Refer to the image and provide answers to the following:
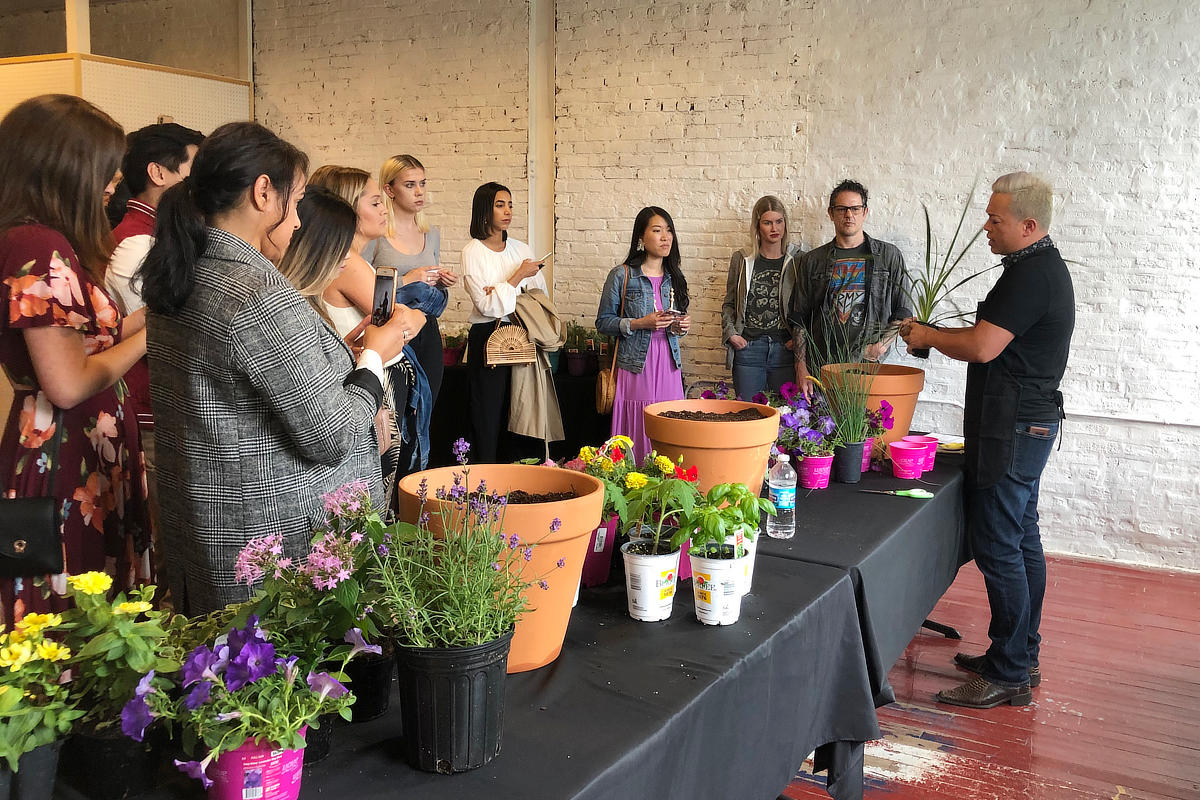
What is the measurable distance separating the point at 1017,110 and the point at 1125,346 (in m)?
1.38

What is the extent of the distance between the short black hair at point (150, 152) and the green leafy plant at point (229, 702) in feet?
7.54

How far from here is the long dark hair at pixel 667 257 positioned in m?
5.40

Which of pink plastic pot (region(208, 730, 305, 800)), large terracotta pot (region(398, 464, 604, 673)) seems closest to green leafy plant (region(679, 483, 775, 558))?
large terracotta pot (region(398, 464, 604, 673))

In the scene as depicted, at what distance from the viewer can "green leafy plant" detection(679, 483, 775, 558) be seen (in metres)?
1.80

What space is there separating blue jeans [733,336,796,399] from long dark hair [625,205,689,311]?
0.48 meters

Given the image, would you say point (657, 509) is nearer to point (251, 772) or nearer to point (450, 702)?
point (450, 702)

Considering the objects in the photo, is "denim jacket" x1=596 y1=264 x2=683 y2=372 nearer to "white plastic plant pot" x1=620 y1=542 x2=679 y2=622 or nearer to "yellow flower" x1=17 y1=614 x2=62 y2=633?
"white plastic plant pot" x1=620 y1=542 x2=679 y2=622

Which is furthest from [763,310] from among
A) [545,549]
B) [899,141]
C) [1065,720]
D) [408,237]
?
[545,549]

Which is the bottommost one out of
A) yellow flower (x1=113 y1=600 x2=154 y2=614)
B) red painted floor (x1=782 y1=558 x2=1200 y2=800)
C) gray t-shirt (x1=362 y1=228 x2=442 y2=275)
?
red painted floor (x1=782 y1=558 x2=1200 y2=800)

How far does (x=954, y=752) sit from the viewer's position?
3.03 meters

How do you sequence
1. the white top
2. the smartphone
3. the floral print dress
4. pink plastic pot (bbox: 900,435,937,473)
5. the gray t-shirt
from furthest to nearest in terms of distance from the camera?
1. the white top
2. the gray t-shirt
3. pink plastic pot (bbox: 900,435,937,473)
4. the smartphone
5. the floral print dress

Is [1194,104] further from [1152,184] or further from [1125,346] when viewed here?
[1125,346]

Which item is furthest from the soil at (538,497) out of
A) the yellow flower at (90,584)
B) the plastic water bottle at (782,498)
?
the plastic water bottle at (782,498)

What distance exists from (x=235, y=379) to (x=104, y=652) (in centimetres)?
70
